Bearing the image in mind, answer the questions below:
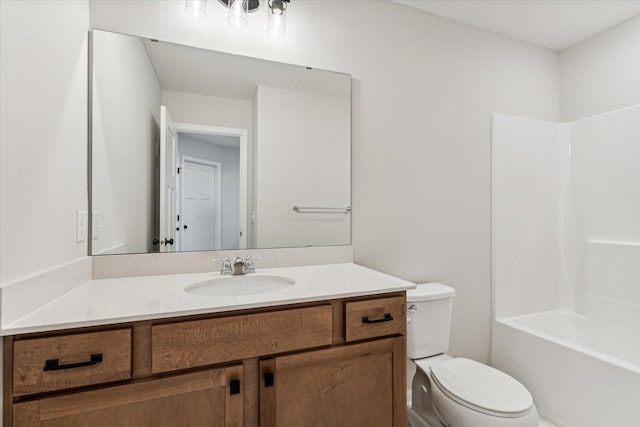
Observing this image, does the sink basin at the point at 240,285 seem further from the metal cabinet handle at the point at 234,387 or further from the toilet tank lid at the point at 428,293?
the toilet tank lid at the point at 428,293

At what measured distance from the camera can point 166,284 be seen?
1285 mm

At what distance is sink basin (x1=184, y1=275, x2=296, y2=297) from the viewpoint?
137cm

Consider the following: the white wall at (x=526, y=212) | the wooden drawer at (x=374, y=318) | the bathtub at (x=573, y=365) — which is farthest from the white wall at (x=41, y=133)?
the bathtub at (x=573, y=365)

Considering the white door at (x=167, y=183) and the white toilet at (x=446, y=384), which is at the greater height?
the white door at (x=167, y=183)

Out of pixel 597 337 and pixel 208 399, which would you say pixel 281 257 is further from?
pixel 597 337

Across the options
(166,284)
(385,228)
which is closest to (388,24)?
(385,228)

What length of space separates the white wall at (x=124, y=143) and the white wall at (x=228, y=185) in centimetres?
22

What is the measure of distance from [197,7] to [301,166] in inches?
32.9

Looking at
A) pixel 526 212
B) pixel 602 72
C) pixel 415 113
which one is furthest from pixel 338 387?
pixel 602 72

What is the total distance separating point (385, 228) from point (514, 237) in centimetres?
103

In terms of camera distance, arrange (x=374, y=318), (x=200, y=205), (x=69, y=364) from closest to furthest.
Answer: (x=69, y=364) < (x=374, y=318) < (x=200, y=205)

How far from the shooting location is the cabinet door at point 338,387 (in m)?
1.06

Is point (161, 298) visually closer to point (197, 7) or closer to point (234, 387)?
point (234, 387)

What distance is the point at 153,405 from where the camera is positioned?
928 mm
